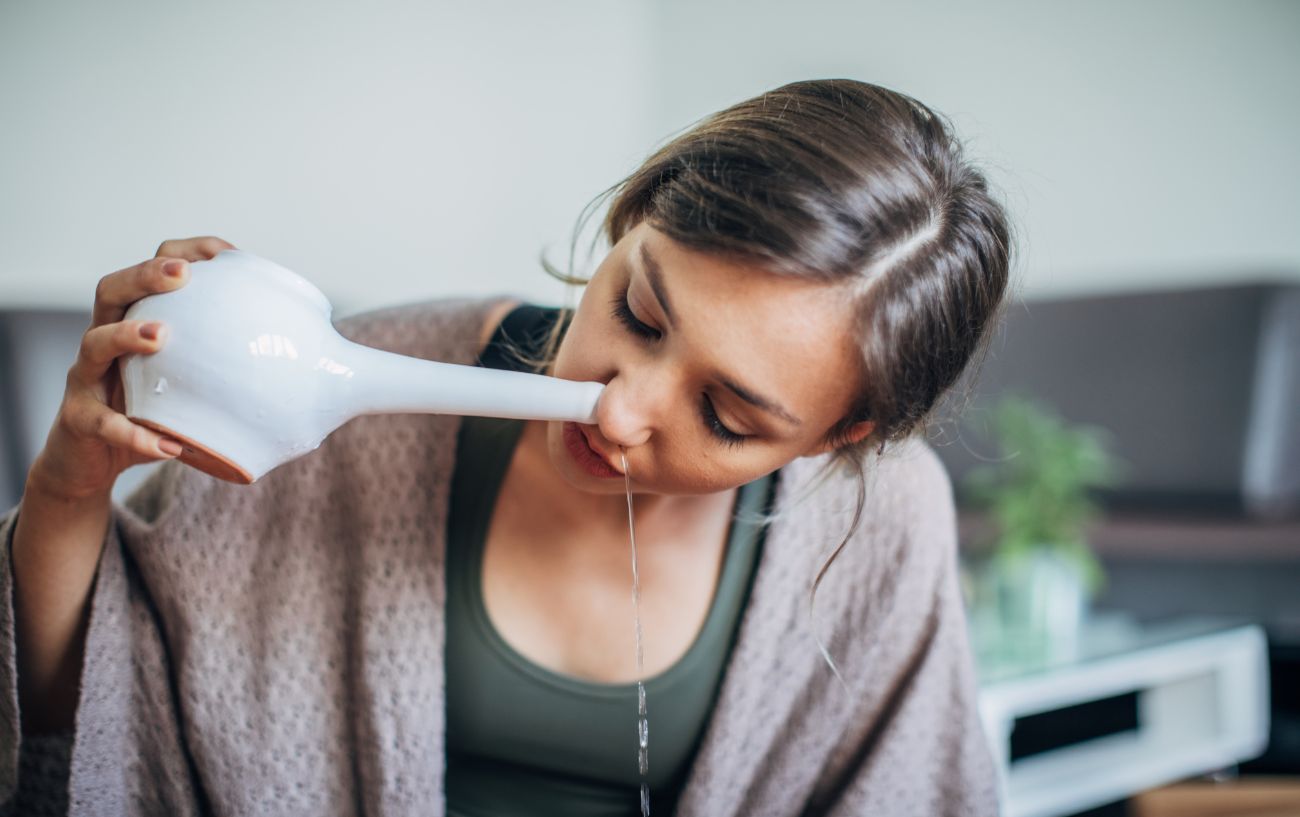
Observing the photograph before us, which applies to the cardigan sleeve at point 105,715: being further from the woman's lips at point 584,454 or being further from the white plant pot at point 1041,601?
the white plant pot at point 1041,601

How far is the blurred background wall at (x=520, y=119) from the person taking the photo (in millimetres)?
1150

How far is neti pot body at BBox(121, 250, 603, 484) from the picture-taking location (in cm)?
48

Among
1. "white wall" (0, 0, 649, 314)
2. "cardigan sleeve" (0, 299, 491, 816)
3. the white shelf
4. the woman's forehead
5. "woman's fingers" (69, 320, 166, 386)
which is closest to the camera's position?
"woman's fingers" (69, 320, 166, 386)

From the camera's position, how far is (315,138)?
4.69 ft

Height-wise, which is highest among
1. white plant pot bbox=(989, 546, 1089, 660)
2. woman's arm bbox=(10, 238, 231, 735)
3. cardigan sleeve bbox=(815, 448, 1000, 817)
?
woman's arm bbox=(10, 238, 231, 735)

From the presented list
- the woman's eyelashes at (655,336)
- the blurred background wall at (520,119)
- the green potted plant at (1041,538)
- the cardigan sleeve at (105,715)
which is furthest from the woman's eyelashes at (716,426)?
the green potted plant at (1041,538)

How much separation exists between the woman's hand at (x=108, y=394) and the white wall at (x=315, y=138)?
49 centimetres

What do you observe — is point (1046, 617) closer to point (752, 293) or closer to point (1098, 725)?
point (1098, 725)

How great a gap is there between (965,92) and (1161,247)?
1.94 feet

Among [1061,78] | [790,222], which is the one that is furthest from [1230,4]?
[790,222]

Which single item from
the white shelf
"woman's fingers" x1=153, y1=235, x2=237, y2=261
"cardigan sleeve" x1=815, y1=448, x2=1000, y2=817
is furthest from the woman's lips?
the white shelf

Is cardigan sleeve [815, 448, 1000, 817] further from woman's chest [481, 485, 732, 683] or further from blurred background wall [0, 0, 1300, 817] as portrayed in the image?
blurred background wall [0, 0, 1300, 817]

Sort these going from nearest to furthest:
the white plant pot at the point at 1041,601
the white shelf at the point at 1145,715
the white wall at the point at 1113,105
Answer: the white shelf at the point at 1145,715 < the white plant pot at the point at 1041,601 < the white wall at the point at 1113,105

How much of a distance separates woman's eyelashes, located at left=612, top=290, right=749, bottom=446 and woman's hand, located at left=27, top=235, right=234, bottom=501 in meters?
0.26
